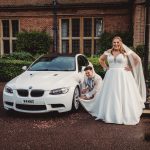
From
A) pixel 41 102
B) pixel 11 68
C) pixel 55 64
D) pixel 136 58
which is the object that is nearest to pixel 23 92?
pixel 41 102

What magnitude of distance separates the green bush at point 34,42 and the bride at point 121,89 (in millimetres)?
11309

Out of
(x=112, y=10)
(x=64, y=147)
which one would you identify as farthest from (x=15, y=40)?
(x=64, y=147)

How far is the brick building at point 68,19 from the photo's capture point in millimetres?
20422

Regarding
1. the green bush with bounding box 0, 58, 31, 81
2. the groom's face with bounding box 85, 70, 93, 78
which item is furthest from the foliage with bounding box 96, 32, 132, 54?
the groom's face with bounding box 85, 70, 93, 78

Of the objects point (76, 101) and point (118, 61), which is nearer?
point (118, 61)

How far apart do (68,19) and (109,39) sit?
2.87m

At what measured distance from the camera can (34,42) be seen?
67.5 feet

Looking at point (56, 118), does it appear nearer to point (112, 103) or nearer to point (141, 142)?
point (112, 103)

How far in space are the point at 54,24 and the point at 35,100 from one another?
12.2m

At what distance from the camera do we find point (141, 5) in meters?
17.1

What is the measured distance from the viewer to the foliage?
19.6 meters

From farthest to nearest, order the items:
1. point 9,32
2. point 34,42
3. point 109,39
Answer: point 9,32, point 34,42, point 109,39

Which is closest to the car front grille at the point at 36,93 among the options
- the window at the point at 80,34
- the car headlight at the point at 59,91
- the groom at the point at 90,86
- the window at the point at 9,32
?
the car headlight at the point at 59,91

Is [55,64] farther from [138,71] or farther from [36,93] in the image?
[138,71]
